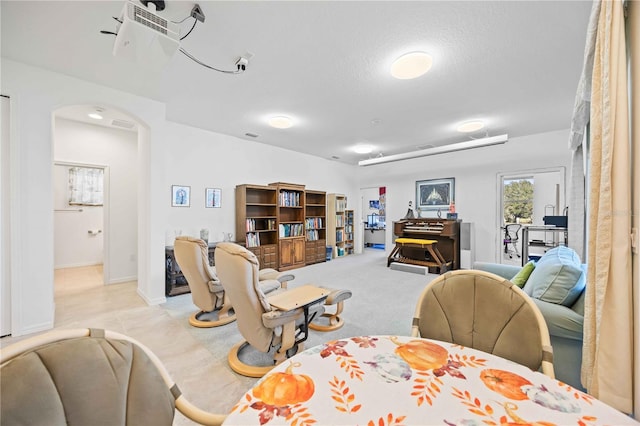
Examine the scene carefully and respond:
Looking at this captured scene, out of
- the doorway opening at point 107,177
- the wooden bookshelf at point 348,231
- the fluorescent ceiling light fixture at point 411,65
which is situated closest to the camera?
the fluorescent ceiling light fixture at point 411,65

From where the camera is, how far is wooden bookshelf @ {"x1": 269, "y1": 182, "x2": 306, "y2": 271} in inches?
223

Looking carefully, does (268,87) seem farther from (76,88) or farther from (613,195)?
(613,195)

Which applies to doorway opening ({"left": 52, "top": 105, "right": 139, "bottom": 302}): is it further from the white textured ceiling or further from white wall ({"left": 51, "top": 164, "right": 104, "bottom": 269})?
the white textured ceiling

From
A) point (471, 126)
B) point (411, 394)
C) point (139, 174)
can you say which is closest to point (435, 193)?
point (471, 126)

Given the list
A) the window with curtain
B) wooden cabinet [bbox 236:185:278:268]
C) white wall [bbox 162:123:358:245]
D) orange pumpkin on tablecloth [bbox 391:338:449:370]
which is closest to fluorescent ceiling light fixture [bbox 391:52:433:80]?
orange pumpkin on tablecloth [bbox 391:338:449:370]

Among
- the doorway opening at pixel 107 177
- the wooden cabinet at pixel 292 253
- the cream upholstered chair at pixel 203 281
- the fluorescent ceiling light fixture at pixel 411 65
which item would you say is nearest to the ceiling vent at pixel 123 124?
the doorway opening at pixel 107 177

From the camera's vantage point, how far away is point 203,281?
2.80 m

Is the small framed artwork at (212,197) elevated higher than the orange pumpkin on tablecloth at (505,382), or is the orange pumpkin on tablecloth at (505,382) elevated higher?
the small framed artwork at (212,197)

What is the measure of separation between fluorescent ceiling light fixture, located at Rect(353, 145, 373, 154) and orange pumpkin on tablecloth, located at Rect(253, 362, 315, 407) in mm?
5633

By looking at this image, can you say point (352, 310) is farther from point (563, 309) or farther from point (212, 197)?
point (212, 197)

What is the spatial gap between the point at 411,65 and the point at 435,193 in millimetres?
4548

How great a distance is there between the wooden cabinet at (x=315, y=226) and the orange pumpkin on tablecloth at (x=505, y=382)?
17.9 ft

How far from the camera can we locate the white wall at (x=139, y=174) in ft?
8.71

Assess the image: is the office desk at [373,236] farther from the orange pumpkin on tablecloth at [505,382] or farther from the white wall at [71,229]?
the orange pumpkin on tablecloth at [505,382]
